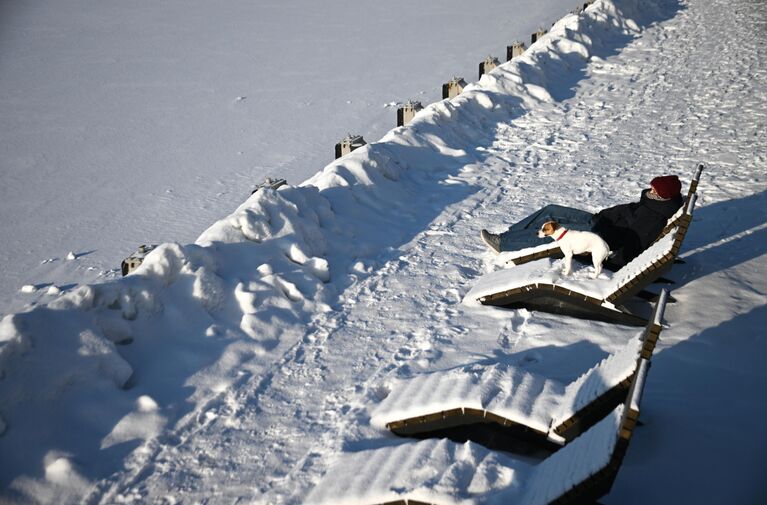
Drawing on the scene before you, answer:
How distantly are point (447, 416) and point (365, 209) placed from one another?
4045 millimetres

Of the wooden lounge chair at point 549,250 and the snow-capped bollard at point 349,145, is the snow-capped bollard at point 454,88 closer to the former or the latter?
the snow-capped bollard at point 349,145

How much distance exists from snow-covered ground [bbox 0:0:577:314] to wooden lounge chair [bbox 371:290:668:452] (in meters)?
7.32

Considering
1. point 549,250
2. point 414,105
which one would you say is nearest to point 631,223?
point 549,250

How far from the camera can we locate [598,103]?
12117 millimetres

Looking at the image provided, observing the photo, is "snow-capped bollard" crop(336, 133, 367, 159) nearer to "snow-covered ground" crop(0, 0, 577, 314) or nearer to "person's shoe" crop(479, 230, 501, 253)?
"person's shoe" crop(479, 230, 501, 253)

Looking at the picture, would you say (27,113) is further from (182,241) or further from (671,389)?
(671,389)

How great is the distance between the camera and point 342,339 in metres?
5.56

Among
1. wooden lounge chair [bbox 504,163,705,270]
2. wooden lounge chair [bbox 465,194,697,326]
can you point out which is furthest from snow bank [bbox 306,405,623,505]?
wooden lounge chair [bbox 504,163,705,270]

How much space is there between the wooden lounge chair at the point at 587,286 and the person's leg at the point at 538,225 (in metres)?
0.63

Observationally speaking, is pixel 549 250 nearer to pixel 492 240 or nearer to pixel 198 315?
pixel 492 240

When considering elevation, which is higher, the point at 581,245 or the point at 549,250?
the point at 581,245

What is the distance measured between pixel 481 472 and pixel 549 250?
2.86 m

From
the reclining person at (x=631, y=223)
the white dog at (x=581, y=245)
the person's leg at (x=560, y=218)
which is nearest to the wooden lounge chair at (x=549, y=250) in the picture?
the reclining person at (x=631, y=223)

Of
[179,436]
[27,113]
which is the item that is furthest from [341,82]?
[179,436]
